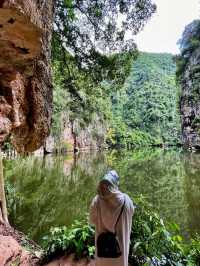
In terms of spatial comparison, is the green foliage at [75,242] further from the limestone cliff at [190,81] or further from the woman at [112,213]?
the limestone cliff at [190,81]

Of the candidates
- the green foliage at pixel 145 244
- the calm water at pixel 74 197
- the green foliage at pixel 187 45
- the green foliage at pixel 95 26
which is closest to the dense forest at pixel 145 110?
the green foliage at pixel 187 45

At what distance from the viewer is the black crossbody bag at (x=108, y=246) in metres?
3.36

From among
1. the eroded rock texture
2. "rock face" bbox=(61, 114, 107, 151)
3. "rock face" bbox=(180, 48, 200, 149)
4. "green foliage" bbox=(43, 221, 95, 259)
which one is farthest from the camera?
"rock face" bbox=(61, 114, 107, 151)

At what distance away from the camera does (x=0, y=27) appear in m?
3.95

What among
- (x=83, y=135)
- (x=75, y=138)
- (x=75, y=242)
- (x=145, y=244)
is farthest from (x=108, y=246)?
(x=83, y=135)

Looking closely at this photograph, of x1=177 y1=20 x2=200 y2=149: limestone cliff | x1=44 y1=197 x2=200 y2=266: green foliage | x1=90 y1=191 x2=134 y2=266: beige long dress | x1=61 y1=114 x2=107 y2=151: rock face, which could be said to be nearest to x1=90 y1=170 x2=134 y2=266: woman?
x1=90 y1=191 x2=134 y2=266: beige long dress

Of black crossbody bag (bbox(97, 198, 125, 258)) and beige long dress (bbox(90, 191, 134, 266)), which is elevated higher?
beige long dress (bbox(90, 191, 134, 266))

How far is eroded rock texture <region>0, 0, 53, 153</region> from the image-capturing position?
4.05 m

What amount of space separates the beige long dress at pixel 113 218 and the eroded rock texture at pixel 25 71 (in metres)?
2.22

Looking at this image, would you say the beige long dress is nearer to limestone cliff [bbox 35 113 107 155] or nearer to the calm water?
the calm water

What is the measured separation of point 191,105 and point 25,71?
34070 millimetres

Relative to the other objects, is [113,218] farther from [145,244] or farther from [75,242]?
[75,242]

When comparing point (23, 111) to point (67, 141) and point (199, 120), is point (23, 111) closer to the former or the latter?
point (199, 120)

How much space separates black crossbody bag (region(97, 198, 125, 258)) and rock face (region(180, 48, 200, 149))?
30.4 m
